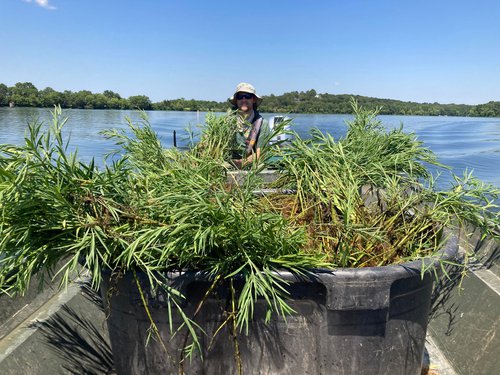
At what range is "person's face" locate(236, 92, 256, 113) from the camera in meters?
4.08

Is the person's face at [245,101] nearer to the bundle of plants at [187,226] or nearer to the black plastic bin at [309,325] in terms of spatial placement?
the bundle of plants at [187,226]

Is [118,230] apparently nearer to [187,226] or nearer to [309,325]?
[187,226]

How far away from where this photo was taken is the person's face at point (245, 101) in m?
4.08

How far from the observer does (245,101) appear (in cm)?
411

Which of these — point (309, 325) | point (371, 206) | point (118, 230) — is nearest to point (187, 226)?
point (118, 230)

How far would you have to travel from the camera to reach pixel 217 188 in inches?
71.2

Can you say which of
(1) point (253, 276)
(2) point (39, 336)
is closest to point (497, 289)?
(1) point (253, 276)

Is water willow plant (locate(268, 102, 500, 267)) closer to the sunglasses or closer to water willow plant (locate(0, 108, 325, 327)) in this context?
water willow plant (locate(0, 108, 325, 327))

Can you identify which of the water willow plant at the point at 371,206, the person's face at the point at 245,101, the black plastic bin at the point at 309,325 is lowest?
the black plastic bin at the point at 309,325

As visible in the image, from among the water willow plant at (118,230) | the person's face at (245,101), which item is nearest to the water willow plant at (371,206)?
the water willow plant at (118,230)

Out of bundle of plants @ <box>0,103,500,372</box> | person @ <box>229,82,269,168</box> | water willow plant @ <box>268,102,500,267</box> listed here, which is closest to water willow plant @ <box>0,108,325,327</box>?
bundle of plants @ <box>0,103,500,372</box>

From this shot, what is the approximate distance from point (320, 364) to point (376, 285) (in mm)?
378

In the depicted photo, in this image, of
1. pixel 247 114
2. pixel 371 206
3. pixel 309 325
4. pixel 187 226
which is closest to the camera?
pixel 187 226

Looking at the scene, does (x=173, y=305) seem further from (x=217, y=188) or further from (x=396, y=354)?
(x=396, y=354)
